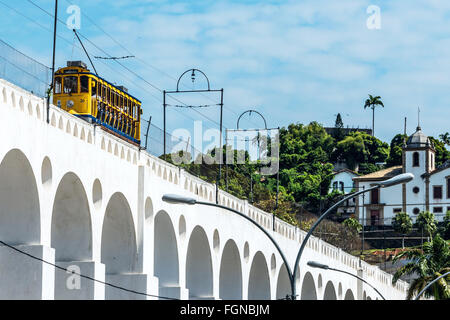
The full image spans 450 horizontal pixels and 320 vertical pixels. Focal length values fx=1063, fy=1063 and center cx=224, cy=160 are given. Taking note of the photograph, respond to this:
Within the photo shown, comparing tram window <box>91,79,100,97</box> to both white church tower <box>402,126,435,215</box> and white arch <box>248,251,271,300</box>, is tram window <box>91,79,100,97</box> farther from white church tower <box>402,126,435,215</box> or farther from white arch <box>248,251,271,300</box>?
white church tower <box>402,126,435,215</box>

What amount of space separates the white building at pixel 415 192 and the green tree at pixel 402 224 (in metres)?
4.74

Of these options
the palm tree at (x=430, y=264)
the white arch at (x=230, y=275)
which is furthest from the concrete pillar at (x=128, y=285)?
the palm tree at (x=430, y=264)

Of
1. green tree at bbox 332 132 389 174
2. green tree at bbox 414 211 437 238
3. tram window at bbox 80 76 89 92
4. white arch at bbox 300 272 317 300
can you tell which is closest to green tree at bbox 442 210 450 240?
green tree at bbox 414 211 437 238

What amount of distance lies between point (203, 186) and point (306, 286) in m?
22.9

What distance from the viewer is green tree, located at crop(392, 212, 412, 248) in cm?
13450

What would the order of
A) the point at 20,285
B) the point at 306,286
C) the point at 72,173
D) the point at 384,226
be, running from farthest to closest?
the point at 384,226
the point at 306,286
the point at 72,173
the point at 20,285

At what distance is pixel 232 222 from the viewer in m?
53.7

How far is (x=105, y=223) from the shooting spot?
40.5m

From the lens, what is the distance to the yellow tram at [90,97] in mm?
44625

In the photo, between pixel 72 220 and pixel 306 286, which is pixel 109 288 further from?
pixel 306 286

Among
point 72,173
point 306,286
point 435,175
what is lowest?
point 306,286

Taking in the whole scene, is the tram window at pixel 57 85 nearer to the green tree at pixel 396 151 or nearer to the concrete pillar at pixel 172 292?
the concrete pillar at pixel 172 292

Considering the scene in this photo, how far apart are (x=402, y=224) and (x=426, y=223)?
3050 millimetres
